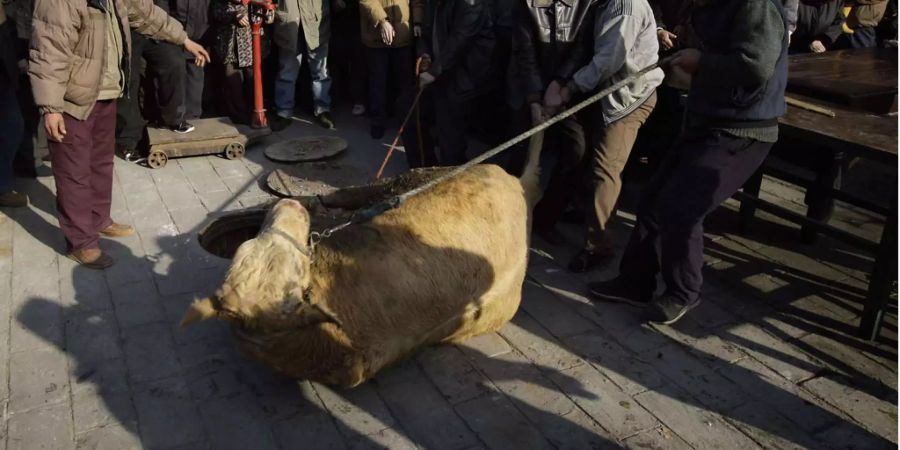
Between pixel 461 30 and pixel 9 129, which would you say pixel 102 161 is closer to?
pixel 9 129

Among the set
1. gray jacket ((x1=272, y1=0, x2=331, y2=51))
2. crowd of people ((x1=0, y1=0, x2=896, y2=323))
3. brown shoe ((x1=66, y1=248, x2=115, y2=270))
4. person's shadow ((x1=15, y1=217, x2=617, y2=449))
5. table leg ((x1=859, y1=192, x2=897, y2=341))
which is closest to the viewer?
person's shadow ((x1=15, y1=217, x2=617, y2=449))

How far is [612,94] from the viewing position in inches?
203

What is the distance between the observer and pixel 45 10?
4.58 meters

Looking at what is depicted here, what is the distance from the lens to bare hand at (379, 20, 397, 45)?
7965 mm

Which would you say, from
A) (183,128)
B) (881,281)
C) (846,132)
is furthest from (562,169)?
(183,128)

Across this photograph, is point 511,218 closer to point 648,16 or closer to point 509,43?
point 648,16

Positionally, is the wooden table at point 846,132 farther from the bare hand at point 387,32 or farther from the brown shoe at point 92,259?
the brown shoe at point 92,259

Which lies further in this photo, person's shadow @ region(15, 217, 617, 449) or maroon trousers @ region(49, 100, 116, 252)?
maroon trousers @ region(49, 100, 116, 252)

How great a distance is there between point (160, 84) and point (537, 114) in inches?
163

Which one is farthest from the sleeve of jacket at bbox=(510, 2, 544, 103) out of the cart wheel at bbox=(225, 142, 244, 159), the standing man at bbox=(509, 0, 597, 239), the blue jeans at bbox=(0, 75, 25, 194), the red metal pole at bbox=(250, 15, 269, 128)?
the blue jeans at bbox=(0, 75, 25, 194)

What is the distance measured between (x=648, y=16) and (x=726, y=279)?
1961mm

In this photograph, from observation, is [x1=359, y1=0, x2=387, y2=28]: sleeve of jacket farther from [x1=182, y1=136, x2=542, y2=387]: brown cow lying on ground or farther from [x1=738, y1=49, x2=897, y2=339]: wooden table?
[x1=738, y1=49, x2=897, y2=339]: wooden table

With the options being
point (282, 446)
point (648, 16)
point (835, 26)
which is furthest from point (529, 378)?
point (835, 26)

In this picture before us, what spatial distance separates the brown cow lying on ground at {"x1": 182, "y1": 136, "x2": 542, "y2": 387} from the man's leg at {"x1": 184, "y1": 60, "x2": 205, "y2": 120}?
4351 millimetres
